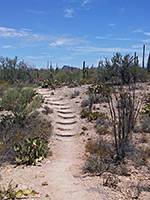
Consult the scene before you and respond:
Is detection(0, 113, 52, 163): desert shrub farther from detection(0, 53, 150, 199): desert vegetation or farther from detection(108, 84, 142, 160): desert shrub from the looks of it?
detection(108, 84, 142, 160): desert shrub

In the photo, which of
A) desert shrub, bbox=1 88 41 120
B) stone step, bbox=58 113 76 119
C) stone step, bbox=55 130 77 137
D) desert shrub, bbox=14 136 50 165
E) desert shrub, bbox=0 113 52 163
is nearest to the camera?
desert shrub, bbox=14 136 50 165

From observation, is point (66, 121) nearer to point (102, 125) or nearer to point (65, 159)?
point (102, 125)

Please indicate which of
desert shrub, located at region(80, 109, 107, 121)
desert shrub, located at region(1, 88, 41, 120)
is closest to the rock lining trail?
desert shrub, located at region(80, 109, 107, 121)

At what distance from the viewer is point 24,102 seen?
9.10m

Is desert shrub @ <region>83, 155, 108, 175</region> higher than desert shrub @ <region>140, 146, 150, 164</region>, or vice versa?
desert shrub @ <region>83, 155, 108, 175</region>

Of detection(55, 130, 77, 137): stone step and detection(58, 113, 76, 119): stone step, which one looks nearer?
detection(55, 130, 77, 137): stone step

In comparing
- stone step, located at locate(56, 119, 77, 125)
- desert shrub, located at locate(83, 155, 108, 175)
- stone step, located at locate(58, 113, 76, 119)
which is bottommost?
desert shrub, located at locate(83, 155, 108, 175)

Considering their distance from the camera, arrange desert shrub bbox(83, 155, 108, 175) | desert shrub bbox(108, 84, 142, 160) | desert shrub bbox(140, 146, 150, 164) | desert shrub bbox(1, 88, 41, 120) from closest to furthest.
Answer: desert shrub bbox(83, 155, 108, 175)
desert shrub bbox(108, 84, 142, 160)
desert shrub bbox(140, 146, 150, 164)
desert shrub bbox(1, 88, 41, 120)

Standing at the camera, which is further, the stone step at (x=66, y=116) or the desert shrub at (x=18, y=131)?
the stone step at (x=66, y=116)

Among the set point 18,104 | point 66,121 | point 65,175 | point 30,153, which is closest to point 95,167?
point 65,175

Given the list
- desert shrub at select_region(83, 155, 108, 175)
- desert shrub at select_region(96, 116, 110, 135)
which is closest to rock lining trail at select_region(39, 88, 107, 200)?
desert shrub at select_region(83, 155, 108, 175)

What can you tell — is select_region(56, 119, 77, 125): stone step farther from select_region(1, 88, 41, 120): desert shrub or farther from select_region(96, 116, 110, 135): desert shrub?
select_region(1, 88, 41, 120): desert shrub

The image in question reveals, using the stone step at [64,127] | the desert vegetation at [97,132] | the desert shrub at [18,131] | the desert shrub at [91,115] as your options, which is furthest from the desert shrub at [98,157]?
the desert shrub at [91,115]

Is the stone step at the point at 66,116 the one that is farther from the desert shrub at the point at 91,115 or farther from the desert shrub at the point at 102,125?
the desert shrub at the point at 102,125
